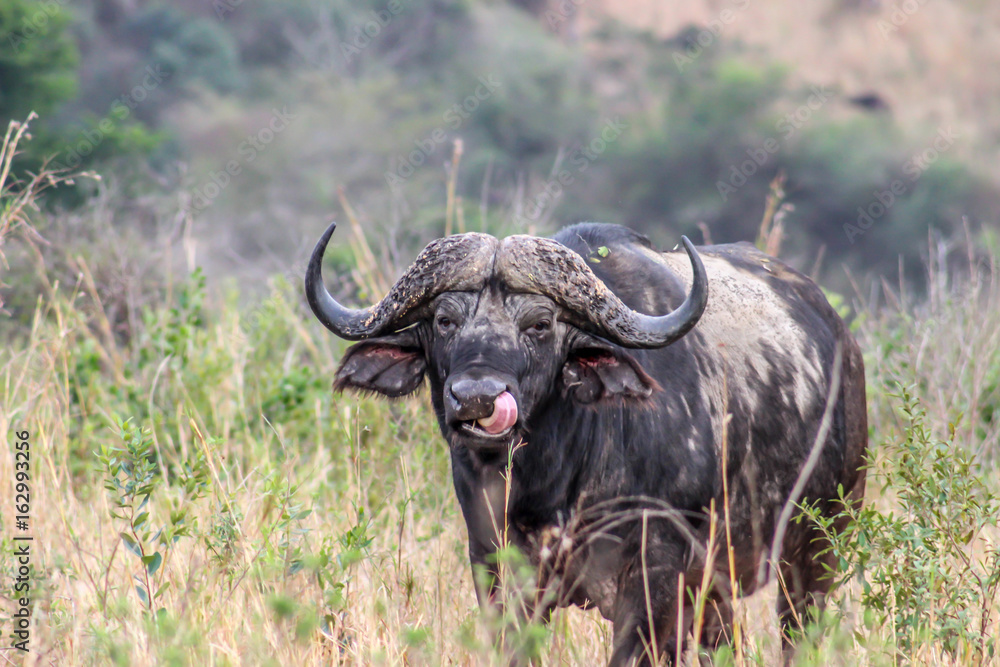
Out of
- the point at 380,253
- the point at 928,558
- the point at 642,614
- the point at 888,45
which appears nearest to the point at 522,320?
the point at 642,614

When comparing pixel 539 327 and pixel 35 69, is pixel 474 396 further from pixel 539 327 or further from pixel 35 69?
pixel 35 69

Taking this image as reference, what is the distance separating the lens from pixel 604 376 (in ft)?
13.0

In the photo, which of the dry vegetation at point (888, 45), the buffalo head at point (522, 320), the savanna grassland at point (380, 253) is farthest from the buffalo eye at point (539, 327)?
the dry vegetation at point (888, 45)

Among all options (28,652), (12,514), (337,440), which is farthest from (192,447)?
(28,652)

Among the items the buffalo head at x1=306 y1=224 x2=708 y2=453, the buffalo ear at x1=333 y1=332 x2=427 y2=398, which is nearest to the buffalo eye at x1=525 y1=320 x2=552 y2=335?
the buffalo head at x1=306 y1=224 x2=708 y2=453

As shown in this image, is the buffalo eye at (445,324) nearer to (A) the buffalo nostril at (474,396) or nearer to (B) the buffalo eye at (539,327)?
(B) the buffalo eye at (539,327)

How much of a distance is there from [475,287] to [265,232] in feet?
78.6

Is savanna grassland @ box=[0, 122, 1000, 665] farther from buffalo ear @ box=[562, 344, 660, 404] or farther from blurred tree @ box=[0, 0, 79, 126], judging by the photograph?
blurred tree @ box=[0, 0, 79, 126]

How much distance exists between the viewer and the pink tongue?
3498mm

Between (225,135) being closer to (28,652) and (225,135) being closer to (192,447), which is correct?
(192,447)

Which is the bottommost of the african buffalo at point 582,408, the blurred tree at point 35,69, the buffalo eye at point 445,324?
the african buffalo at point 582,408

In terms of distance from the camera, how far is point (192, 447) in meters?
6.10

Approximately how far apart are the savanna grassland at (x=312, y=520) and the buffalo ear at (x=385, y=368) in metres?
0.16

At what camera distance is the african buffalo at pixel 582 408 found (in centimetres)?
380
